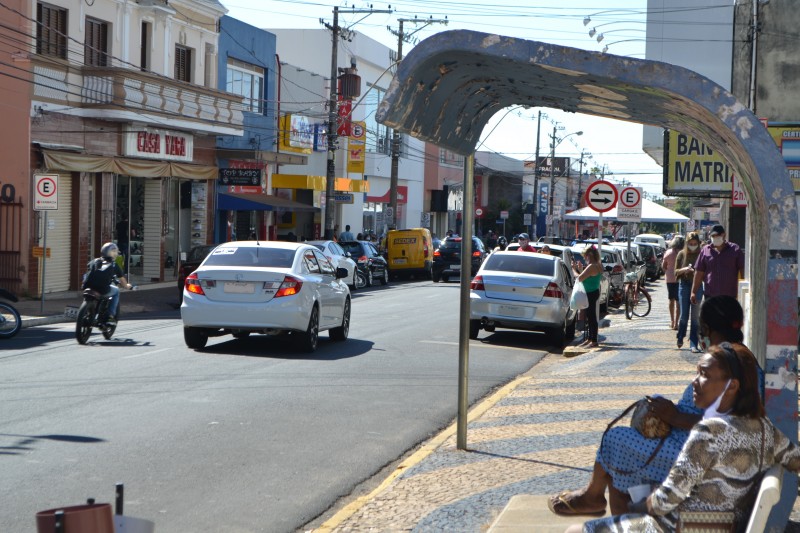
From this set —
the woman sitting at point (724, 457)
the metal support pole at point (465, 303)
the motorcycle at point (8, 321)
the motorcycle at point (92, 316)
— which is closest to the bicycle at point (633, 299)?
the motorcycle at point (92, 316)

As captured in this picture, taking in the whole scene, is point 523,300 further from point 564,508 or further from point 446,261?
point 446,261

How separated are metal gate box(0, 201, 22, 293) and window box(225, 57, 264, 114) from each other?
1319 centimetres

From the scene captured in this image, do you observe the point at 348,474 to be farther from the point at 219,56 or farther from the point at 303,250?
the point at 219,56

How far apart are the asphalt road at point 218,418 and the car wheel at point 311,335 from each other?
0.88 feet

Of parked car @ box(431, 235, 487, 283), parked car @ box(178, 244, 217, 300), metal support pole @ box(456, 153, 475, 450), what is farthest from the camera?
parked car @ box(431, 235, 487, 283)

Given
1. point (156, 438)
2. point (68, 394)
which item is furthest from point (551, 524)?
point (68, 394)

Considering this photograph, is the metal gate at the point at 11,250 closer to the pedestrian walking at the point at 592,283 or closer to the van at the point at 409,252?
the pedestrian walking at the point at 592,283

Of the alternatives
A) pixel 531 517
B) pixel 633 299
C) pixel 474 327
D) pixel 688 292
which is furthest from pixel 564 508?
pixel 633 299

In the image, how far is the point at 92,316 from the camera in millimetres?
17281

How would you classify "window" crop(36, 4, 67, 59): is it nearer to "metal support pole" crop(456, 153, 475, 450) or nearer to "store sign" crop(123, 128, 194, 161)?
"store sign" crop(123, 128, 194, 161)

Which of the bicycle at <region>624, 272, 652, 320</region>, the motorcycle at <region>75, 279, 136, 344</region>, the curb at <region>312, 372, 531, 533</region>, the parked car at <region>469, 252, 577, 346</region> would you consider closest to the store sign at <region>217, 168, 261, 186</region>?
the bicycle at <region>624, 272, 652, 320</region>

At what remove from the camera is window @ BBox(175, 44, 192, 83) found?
35250 millimetres

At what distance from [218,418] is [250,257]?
5.89 m

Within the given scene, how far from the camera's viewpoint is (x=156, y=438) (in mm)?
9484
